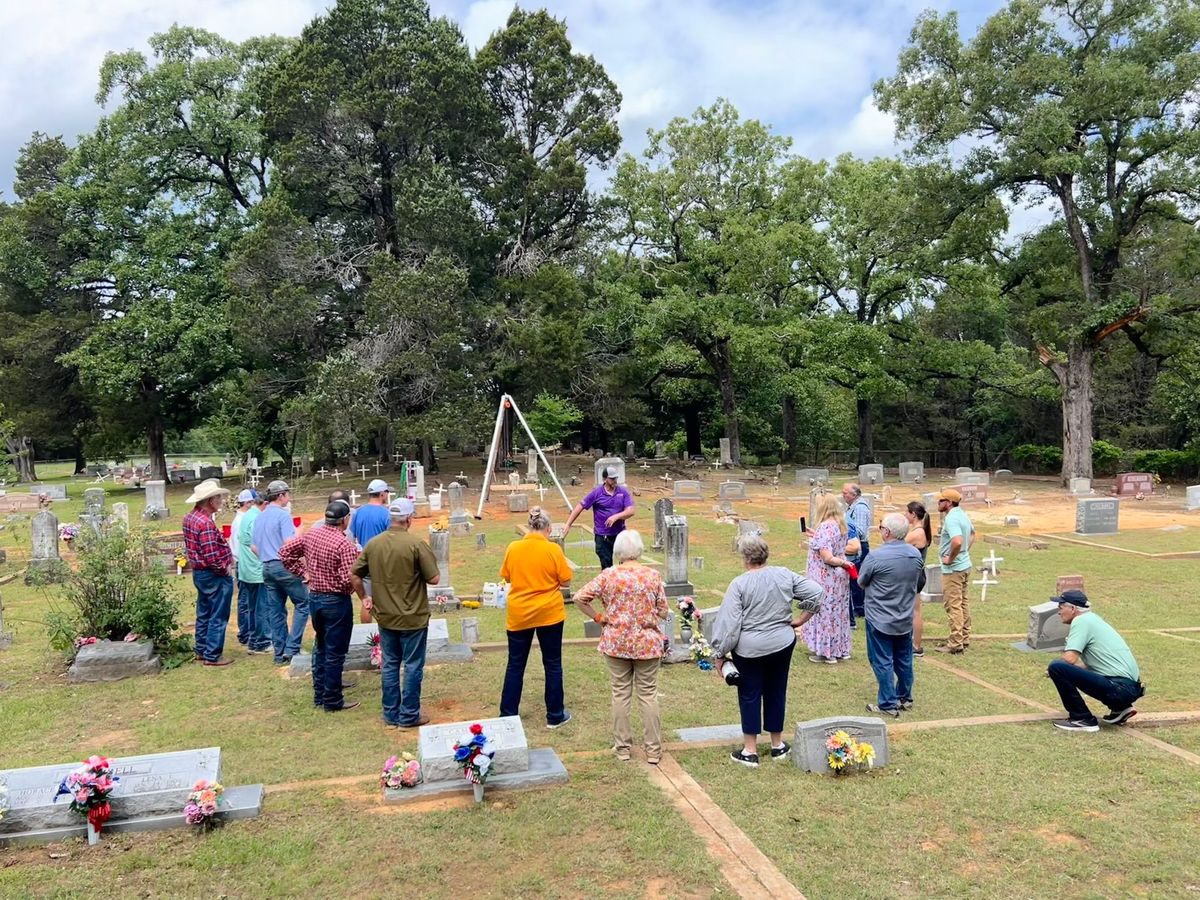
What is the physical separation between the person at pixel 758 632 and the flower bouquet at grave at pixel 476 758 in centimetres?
177

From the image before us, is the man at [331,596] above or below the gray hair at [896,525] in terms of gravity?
below

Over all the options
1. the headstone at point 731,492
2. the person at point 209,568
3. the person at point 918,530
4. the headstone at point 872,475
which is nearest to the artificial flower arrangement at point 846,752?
the person at point 918,530

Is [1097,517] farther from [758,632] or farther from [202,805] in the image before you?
[202,805]

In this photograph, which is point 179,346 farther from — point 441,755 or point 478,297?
point 441,755

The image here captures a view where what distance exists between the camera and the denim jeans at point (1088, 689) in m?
6.37

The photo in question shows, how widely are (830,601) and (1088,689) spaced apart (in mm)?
2519

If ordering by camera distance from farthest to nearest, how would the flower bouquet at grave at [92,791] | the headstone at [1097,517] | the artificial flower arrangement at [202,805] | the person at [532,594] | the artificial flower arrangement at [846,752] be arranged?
the headstone at [1097,517], the person at [532,594], the artificial flower arrangement at [846,752], the artificial flower arrangement at [202,805], the flower bouquet at grave at [92,791]

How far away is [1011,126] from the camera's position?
26.4 metres

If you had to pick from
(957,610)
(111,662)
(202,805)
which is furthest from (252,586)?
(957,610)

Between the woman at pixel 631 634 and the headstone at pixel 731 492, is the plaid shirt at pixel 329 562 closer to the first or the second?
the woman at pixel 631 634

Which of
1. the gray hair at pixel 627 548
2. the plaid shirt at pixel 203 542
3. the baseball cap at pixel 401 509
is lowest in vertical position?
the plaid shirt at pixel 203 542

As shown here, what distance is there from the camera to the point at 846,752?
219 inches

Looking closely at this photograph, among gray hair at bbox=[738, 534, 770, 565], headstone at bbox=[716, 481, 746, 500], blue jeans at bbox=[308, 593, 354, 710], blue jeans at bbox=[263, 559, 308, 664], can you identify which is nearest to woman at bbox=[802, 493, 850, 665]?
gray hair at bbox=[738, 534, 770, 565]

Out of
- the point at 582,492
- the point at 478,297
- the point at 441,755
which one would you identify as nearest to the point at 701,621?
the point at 441,755
